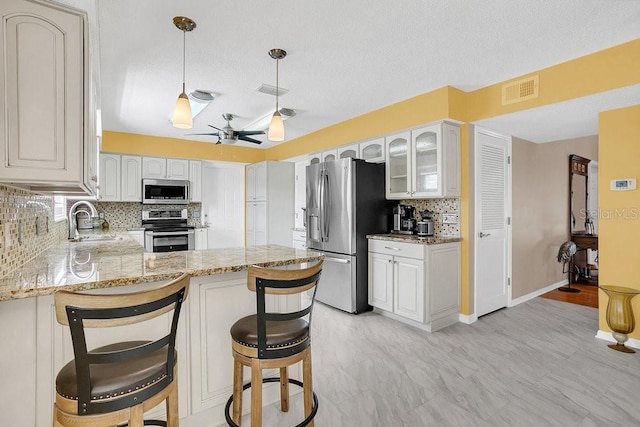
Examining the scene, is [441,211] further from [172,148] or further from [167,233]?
[172,148]

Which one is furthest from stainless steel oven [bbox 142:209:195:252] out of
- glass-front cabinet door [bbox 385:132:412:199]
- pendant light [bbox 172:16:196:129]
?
pendant light [bbox 172:16:196:129]

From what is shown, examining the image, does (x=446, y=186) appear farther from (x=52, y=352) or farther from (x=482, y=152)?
(x=52, y=352)

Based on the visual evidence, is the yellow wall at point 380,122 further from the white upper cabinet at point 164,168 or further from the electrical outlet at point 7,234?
the electrical outlet at point 7,234

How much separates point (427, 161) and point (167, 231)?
169 inches

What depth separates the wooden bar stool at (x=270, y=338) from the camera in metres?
1.50

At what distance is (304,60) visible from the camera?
2830 millimetres

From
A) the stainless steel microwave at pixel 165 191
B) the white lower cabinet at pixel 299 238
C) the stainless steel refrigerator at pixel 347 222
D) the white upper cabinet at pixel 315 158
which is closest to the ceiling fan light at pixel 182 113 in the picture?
the stainless steel refrigerator at pixel 347 222

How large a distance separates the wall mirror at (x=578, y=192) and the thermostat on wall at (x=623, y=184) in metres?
2.65

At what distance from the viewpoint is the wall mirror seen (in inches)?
210

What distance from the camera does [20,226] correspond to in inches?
69.5

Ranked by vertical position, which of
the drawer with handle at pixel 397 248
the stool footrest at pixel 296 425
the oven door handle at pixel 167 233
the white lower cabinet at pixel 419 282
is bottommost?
the stool footrest at pixel 296 425

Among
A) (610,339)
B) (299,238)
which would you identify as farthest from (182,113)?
(610,339)

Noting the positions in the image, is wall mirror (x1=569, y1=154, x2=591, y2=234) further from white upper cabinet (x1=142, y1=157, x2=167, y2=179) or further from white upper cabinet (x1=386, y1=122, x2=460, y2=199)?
white upper cabinet (x1=142, y1=157, x2=167, y2=179)

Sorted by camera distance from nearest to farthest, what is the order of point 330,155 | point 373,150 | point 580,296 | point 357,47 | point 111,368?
point 111,368 < point 357,47 < point 373,150 < point 580,296 < point 330,155
